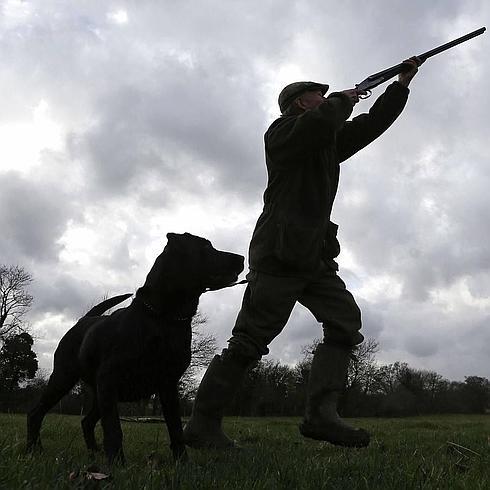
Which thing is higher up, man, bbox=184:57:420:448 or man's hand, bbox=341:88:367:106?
man's hand, bbox=341:88:367:106

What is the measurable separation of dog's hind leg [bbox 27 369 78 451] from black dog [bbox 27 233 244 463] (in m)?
0.36

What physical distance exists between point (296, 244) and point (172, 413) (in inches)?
61.1

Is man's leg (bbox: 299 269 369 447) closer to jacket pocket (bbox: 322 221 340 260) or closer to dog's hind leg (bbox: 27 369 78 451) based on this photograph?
jacket pocket (bbox: 322 221 340 260)

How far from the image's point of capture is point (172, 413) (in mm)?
3893

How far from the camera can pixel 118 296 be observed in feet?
15.6

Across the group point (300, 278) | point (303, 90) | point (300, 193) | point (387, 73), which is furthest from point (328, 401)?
point (387, 73)

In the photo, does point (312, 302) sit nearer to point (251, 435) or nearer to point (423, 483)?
point (423, 483)

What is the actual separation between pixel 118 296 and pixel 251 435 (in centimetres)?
257

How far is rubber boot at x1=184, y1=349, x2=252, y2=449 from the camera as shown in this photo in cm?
420

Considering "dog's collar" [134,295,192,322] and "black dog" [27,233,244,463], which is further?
"dog's collar" [134,295,192,322]

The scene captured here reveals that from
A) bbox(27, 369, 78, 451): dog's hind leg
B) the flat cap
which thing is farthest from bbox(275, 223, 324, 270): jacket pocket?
bbox(27, 369, 78, 451): dog's hind leg

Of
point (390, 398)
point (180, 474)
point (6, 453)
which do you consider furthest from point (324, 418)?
point (390, 398)

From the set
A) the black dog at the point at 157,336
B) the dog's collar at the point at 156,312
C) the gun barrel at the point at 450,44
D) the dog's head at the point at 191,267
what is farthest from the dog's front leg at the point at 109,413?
the gun barrel at the point at 450,44

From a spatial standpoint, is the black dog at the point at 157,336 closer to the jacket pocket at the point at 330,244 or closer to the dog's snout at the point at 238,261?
the dog's snout at the point at 238,261
